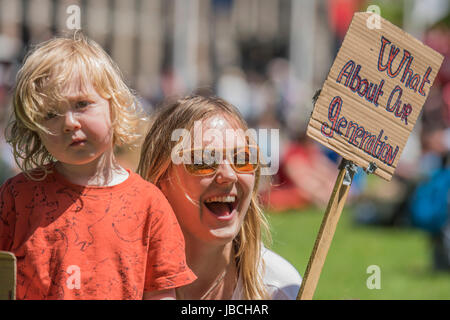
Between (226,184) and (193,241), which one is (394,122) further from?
(193,241)

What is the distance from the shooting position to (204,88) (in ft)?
11.5

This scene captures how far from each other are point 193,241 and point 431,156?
724cm

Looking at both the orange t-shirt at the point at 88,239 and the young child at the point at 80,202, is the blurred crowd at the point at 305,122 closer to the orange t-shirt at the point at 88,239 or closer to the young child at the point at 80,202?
the young child at the point at 80,202

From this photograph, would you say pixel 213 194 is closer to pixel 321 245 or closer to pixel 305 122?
pixel 321 245

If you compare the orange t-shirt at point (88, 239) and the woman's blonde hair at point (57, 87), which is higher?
the woman's blonde hair at point (57, 87)

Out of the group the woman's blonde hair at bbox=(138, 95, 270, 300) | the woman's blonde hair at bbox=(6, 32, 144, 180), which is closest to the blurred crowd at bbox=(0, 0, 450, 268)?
the woman's blonde hair at bbox=(138, 95, 270, 300)

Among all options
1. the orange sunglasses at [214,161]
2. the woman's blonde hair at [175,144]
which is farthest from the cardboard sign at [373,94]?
the woman's blonde hair at [175,144]

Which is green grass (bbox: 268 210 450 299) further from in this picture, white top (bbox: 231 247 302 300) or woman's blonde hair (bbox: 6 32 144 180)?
woman's blonde hair (bbox: 6 32 144 180)

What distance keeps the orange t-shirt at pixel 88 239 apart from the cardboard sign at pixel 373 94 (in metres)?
0.67

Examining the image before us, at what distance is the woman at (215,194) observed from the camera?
9.77ft

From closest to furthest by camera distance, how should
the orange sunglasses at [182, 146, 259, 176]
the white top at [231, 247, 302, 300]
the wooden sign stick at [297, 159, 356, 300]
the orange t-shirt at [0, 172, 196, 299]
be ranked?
the orange t-shirt at [0, 172, 196, 299], the wooden sign stick at [297, 159, 356, 300], the orange sunglasses at [182, 146, 259, 176], the white top at [231, 247, 302, 300]

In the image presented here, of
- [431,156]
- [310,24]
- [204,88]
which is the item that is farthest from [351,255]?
[310,24]

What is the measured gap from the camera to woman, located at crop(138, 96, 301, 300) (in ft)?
9.77

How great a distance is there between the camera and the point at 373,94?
286cm
